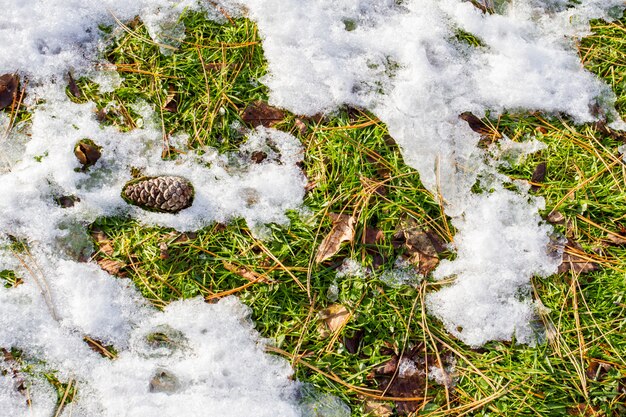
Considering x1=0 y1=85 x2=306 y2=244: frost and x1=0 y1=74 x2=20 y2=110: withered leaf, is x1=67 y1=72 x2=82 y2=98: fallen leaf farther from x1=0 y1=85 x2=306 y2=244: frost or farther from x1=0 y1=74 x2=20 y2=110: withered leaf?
x1=0 y1=74 x2=20 y2=110: withered leaf

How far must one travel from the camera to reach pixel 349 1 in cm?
254

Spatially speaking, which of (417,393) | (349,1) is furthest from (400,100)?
(417,393)

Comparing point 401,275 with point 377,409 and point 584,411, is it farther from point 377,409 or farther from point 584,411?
point 584,411

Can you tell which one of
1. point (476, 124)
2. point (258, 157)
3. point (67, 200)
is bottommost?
point (67, 200)

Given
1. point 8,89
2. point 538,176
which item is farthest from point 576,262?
point 8,89

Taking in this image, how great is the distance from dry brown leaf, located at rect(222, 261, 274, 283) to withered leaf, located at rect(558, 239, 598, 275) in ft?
4.38

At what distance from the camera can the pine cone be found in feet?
7.41

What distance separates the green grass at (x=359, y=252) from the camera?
222 cm

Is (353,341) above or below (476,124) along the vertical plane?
below

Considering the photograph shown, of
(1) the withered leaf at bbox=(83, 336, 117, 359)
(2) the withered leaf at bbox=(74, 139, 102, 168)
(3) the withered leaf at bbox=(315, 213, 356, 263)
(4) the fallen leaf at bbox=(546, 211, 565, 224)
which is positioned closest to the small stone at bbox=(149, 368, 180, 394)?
(1) the withered leaf at bbox=(83, 336, 117, 359)

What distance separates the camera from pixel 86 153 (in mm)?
2338

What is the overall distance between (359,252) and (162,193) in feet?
3.00

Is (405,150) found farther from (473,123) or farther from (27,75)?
A: (27,75)

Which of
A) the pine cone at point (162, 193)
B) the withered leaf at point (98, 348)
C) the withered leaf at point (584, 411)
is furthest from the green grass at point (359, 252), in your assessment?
the withered leaf at point (98, 348)
